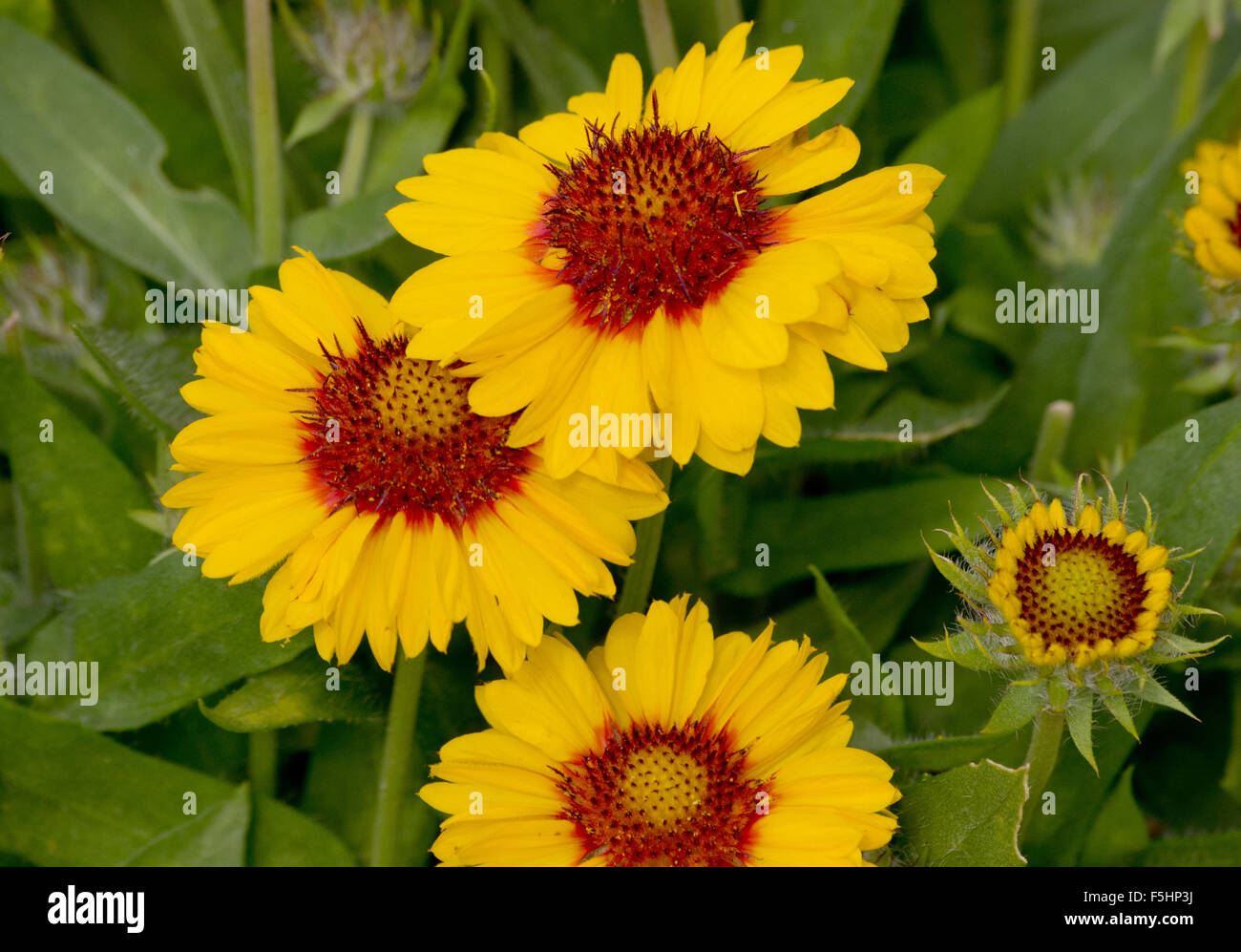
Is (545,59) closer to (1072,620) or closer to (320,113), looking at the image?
(320,113)

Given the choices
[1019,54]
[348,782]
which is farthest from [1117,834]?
[1019,54]

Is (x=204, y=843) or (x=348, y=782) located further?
(x=348, y=782)

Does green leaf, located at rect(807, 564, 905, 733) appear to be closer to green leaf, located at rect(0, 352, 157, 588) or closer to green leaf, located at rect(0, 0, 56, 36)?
green leaf, located at rect(0, 352, 157, 588)

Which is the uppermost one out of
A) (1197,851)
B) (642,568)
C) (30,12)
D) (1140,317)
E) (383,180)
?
(30,12)

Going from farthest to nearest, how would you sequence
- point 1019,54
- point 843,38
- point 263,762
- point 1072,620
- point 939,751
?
point 1019,54
point 843,38
point 263,762
point 939,751
point 1072,620

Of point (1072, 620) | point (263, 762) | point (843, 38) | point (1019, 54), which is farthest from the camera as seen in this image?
point (1019, 54)
